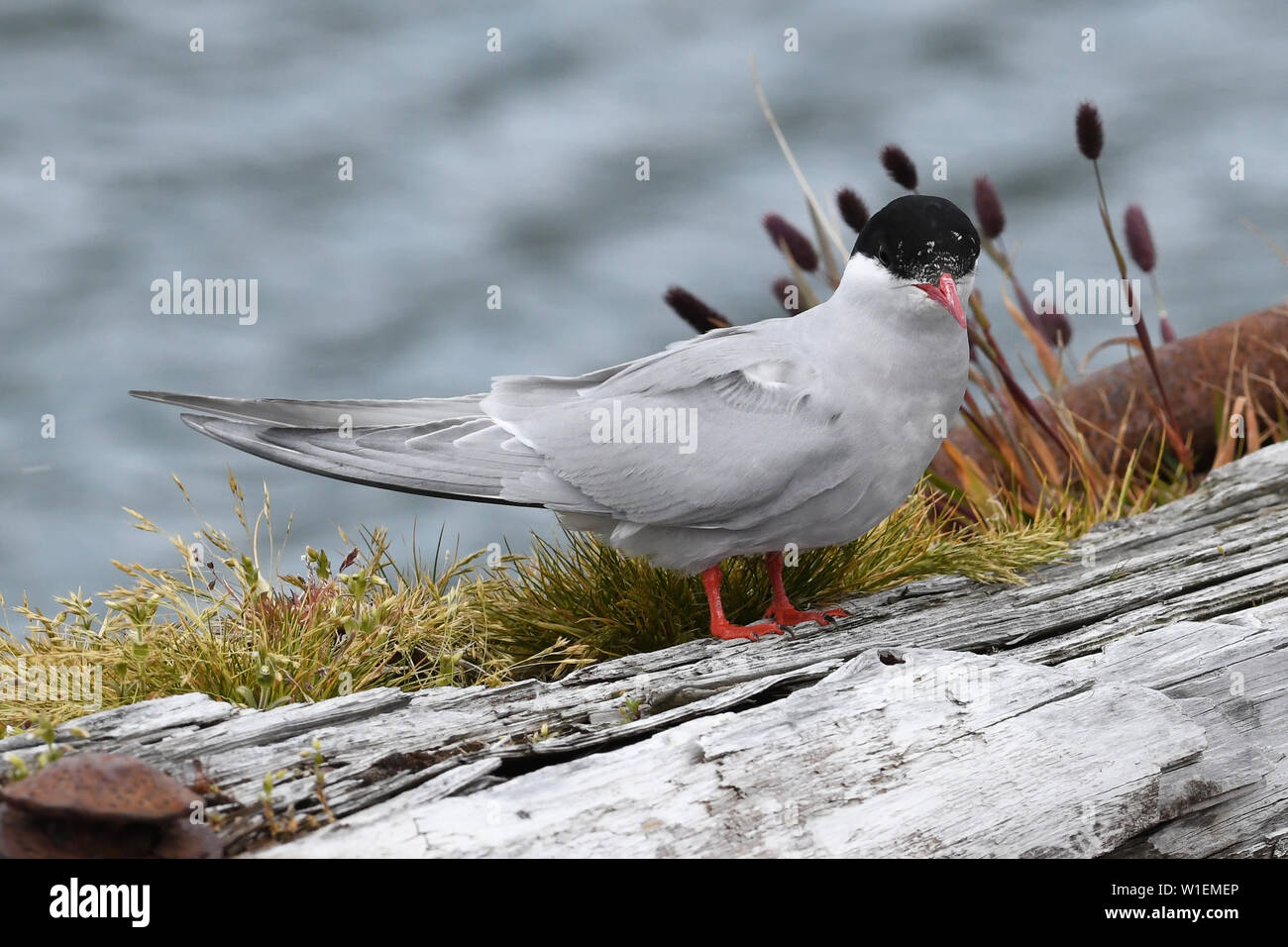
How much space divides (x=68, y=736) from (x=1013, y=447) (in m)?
4.09

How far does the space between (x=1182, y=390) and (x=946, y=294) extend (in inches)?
129

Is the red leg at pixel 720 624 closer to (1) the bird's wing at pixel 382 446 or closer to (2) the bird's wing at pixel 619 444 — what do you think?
(2) the bird's wing at pixel 619 444

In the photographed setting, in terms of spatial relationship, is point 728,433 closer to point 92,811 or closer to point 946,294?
point 946,294

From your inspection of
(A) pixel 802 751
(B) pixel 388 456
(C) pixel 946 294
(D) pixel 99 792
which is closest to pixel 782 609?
(A) pixel 802 751

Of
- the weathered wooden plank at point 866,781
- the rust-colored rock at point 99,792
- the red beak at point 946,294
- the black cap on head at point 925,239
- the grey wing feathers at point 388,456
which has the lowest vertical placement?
the weathered wooden plank at point 866,781

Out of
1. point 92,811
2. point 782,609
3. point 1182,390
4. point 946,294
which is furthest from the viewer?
point 1182,390

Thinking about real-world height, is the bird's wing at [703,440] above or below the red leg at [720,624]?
above

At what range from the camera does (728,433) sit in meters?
3.72

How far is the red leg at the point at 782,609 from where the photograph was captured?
4141mm

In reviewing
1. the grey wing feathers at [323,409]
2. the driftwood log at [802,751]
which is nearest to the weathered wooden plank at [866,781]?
the driftwood log at [802,751]

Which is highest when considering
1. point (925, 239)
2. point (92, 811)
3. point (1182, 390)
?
point (925, 239)
